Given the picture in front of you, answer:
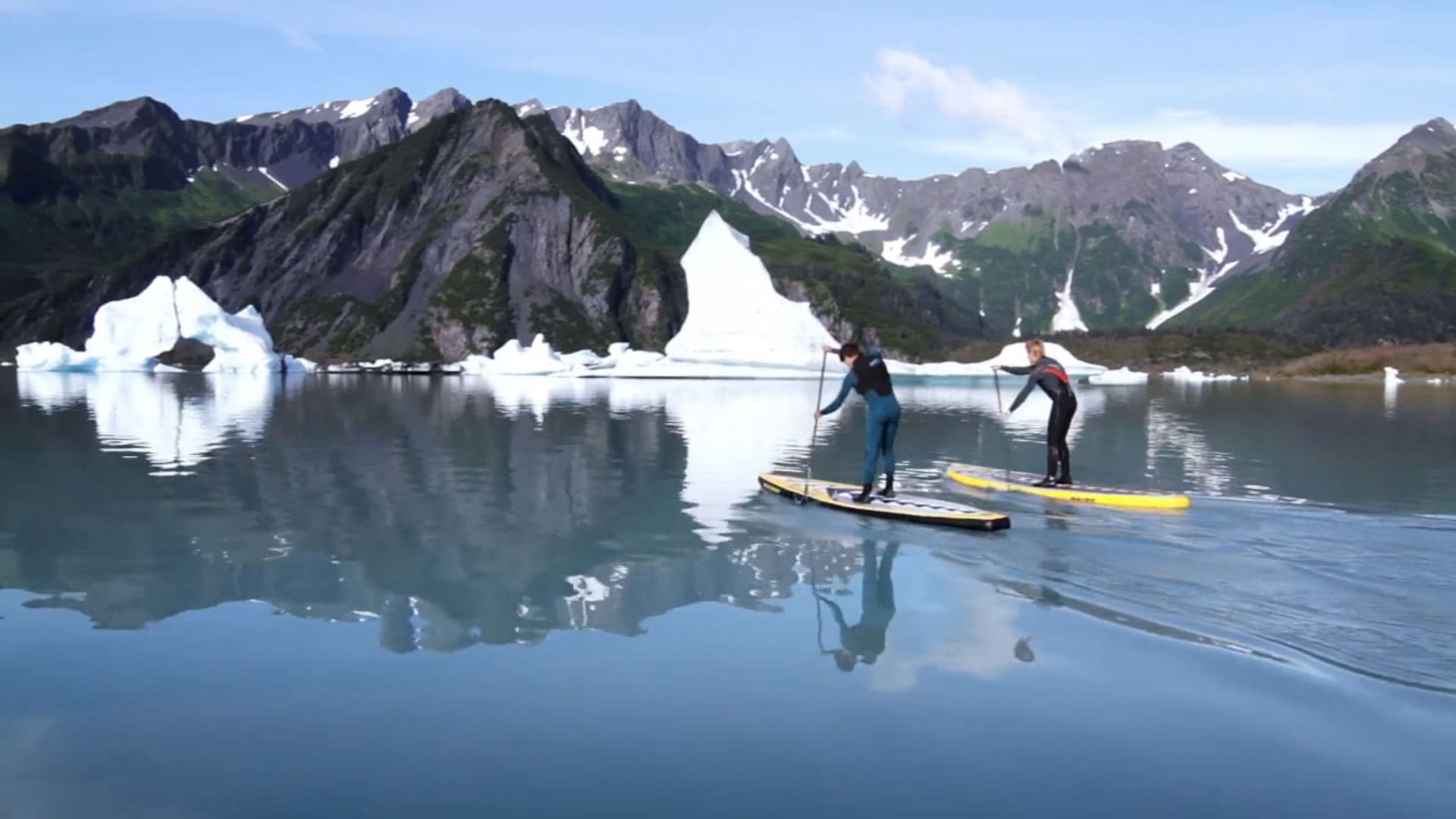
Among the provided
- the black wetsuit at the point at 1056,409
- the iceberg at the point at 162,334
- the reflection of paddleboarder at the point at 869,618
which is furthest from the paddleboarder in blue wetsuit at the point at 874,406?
the iceberg at the point at 162,334

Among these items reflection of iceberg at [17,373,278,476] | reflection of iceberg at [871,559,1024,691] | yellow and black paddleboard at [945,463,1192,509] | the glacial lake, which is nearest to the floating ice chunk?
reflection of iceberg at [17,373,278,476]

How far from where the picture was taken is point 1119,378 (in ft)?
509

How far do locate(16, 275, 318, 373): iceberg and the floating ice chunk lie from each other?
121 metres

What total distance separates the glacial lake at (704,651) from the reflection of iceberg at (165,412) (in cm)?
847

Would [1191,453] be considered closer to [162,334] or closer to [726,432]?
[726,432]

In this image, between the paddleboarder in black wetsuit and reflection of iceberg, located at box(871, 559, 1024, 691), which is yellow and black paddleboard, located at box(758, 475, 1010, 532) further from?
reflection of iceberg, located at box(871, 559, 1024, 691)

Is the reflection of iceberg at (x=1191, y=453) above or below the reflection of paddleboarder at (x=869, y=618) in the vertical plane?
above

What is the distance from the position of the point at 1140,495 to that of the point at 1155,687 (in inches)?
560

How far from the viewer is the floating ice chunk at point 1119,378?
154 meters

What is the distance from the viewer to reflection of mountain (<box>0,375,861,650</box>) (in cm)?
1648

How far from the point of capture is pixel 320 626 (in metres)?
15.0

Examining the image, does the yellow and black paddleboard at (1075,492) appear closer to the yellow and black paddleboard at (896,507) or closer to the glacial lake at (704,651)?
the glacial lake at (704,651)

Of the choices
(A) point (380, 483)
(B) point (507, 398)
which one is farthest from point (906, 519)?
(B) point (507, 398)

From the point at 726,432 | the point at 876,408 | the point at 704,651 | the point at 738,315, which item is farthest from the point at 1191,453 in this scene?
the point at 738,315
